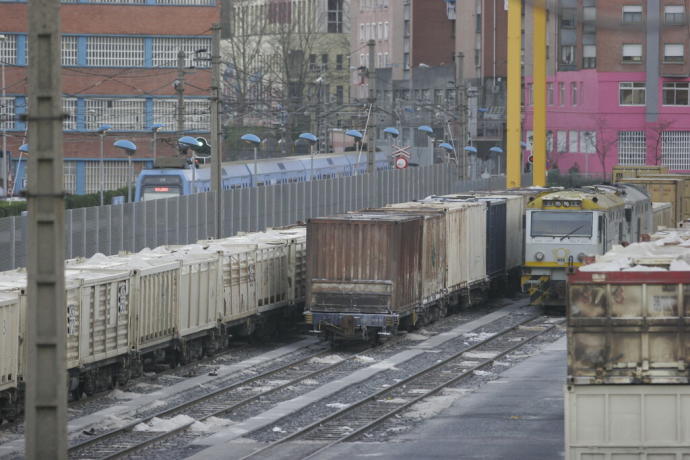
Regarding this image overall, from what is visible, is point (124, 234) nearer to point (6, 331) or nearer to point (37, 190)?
point (6, 331)

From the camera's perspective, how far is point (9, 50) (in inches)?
2899

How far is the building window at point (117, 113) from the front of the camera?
75.7m

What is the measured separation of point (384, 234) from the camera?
3216cm

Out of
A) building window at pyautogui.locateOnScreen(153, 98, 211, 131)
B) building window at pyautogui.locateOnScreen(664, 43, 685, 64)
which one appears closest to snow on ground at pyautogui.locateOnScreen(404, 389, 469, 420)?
building window at pyautogui.locateOnScreen(153, 98, 211, 131)

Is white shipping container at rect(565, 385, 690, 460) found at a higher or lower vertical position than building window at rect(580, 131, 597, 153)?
lower

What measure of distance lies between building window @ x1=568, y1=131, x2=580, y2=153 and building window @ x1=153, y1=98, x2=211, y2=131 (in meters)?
28.4

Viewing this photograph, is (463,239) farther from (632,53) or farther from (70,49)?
(632,53)

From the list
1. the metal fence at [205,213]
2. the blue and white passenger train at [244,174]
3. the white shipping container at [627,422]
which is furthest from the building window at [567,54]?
the white shipping container at [627,422]

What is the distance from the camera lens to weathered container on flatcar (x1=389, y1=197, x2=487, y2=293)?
37969 millimetres

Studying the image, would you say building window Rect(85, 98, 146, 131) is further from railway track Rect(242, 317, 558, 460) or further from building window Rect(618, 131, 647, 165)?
railway track Rect(242, 317, 558, 460)

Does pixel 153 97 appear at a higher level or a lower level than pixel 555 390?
higher

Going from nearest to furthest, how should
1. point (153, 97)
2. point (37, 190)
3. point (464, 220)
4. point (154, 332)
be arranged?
point (37, 190)
point (154, 332)
point (464, 220)
point (153, 97)

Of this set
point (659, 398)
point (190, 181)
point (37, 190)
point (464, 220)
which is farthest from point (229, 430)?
point (190, 181)

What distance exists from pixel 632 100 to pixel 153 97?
32.4 metres
